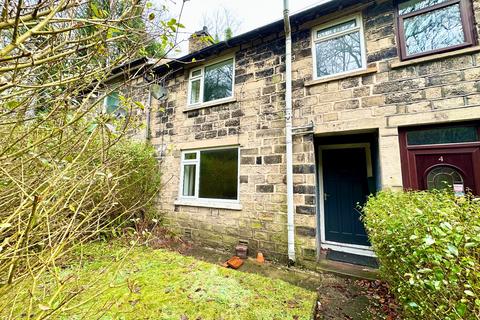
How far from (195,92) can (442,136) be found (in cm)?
597

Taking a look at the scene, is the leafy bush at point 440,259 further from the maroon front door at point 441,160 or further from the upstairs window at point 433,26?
the upstairs window at point 433,26

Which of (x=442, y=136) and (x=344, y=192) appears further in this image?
(x=344, y=192)

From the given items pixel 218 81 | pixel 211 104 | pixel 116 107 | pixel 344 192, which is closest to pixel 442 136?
pixel 344 192

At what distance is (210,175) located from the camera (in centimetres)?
592

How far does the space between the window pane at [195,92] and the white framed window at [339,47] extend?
3.47m

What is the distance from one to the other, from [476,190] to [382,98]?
81.6 inches

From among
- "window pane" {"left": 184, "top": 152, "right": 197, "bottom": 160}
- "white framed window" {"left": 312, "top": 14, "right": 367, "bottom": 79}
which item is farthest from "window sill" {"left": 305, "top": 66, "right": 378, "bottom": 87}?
"window pane" {"left": 184, "top": 152, "right": 197, "bottom": 160}

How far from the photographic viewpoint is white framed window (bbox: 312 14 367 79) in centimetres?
440

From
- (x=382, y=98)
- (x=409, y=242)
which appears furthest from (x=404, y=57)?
(x=409, y=242)

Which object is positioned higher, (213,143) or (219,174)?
(213,143)

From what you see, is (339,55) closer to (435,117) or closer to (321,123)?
(321,123)

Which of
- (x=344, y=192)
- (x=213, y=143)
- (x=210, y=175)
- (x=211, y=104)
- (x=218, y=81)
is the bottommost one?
(x=344, y=192)

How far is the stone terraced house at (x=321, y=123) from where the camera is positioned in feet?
11.8

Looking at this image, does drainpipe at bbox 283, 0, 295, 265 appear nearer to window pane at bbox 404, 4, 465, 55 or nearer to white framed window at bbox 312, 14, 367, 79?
white framed window at bbox 312, 14, 367, 79
